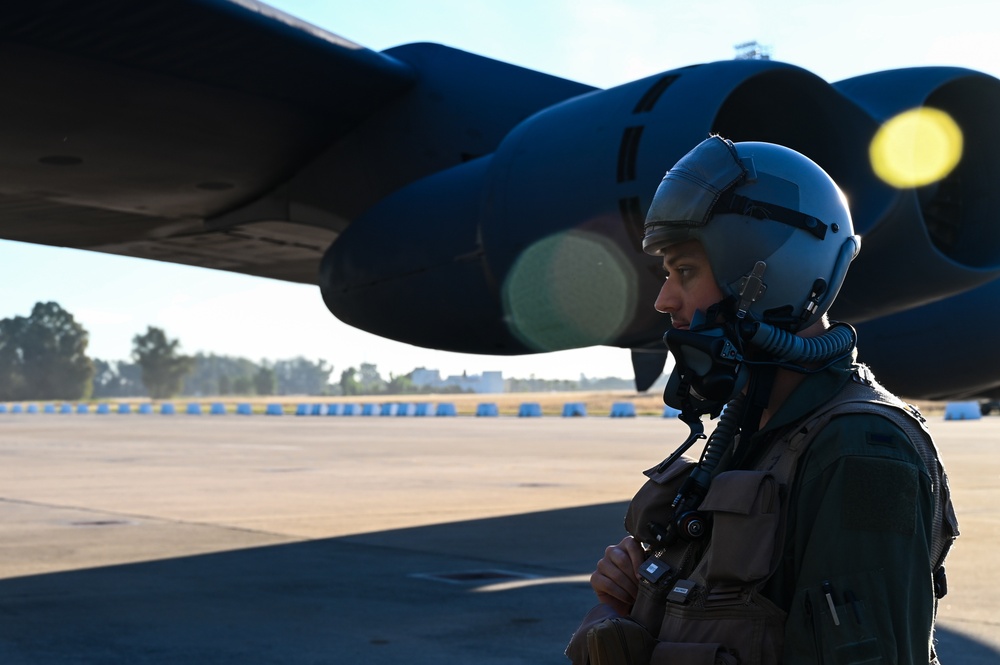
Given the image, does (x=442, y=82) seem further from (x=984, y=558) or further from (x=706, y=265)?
(x=706, y=265)

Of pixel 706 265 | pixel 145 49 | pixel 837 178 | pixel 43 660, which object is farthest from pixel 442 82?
pixel 706 265

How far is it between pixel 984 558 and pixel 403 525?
5.25m

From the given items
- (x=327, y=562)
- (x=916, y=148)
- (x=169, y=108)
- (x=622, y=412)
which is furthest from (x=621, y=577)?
(x=622, y=412)

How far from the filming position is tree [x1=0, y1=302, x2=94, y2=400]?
465ft

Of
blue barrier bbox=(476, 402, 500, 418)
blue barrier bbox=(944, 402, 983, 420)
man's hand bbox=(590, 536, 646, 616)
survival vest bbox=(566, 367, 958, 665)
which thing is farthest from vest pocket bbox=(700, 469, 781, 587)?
blue barrier bbox=(476, 402, 500, 418)

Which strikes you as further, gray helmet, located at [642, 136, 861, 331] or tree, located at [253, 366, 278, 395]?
tree, located at [253, 366, 278, 395]

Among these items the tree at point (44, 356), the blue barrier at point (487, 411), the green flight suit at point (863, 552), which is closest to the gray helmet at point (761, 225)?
the green flight suit at point (863, 552)

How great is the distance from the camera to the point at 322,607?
260 inches

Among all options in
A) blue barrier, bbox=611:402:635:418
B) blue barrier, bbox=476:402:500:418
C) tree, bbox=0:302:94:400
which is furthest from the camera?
tree, bbox=0:302:94:400

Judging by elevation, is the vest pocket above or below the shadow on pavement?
above

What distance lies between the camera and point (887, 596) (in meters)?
1.45

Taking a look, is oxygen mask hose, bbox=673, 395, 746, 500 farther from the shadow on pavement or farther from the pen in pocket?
the shadow on pavement

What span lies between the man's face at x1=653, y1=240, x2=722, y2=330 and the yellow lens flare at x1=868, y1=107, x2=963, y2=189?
481 centimetres

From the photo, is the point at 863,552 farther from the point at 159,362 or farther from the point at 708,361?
the point at 159,362
